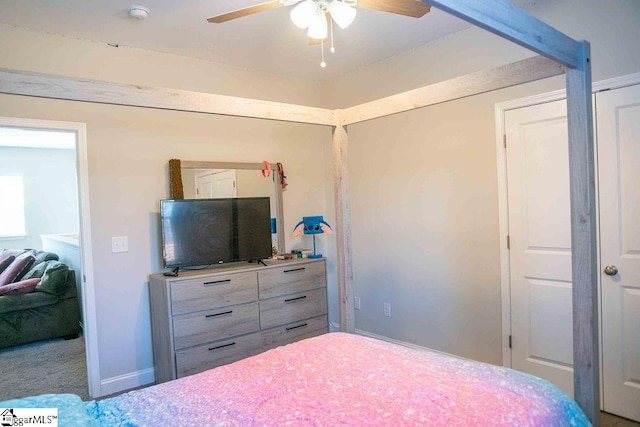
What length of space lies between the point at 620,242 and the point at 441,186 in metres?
1.24

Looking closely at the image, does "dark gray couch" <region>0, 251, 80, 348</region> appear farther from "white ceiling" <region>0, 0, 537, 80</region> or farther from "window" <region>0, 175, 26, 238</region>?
"window" <region>0, 175, 26, 238</region>

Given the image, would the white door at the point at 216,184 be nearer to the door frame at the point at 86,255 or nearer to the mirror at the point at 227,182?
the mirror at the point at 227,182

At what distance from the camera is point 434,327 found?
3465 mm

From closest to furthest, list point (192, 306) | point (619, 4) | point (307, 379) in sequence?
point (307, 379)
point (619, 4)
point (192, 306)

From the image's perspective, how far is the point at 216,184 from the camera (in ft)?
11.7

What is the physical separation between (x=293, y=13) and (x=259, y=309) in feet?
7.15

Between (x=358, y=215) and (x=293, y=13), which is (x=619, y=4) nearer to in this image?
(x=293, y=13)

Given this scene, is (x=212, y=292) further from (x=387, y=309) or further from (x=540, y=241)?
(x=540, y=241)

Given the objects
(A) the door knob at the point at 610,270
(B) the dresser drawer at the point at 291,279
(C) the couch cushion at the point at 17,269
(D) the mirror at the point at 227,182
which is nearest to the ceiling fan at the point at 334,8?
(D) the mirror at the point at 227,182

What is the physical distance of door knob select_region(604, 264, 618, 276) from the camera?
2479 millimetres

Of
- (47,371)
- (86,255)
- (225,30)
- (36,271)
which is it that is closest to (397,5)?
(225,30)

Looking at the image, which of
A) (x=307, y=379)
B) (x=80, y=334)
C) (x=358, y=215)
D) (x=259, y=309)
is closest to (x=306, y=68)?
(x=358, y=215)

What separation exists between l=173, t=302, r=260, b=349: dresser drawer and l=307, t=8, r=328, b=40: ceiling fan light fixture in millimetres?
2016

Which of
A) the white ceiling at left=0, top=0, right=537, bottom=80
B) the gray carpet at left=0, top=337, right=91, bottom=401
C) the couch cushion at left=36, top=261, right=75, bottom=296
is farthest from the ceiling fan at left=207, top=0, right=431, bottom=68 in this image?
the couch cushion at left=36, top=261, right=75, bottom=296
